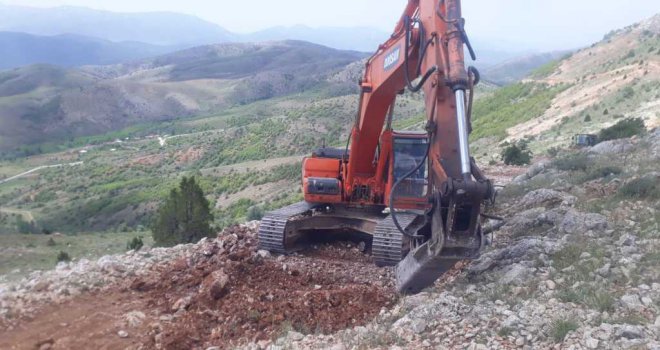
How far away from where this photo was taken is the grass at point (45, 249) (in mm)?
20344

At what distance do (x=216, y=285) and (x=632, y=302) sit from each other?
16.2 feet

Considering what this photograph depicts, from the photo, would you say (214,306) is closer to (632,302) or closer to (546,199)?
(632,302)

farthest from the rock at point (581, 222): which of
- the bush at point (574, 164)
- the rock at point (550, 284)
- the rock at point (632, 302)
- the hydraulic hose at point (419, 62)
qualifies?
the bush at point (574, 164)

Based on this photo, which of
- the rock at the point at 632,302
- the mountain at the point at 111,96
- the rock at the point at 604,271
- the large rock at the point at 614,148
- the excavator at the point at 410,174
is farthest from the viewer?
the mountain at the point at 111,96

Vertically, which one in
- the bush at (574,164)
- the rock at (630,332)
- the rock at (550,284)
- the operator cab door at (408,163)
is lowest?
the rock at (550,284)

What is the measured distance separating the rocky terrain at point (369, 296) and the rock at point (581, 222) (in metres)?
0.02

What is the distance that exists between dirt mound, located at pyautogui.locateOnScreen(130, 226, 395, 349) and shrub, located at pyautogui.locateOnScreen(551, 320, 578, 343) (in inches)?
87.5

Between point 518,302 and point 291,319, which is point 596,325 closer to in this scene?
point 518,302

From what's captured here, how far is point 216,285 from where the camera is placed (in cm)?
813

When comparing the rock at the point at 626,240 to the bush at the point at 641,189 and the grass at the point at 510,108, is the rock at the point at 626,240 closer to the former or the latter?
the bush at the point at 641,189

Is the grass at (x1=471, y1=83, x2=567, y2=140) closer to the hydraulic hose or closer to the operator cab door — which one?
the operator cab door

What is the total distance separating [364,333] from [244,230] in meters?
5.57

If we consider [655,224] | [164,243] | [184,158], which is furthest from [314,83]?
[655,224]

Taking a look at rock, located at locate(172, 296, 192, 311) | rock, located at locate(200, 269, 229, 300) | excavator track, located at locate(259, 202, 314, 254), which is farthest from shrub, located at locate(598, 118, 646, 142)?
rock, located at locate(172, 296, 192, 311)
